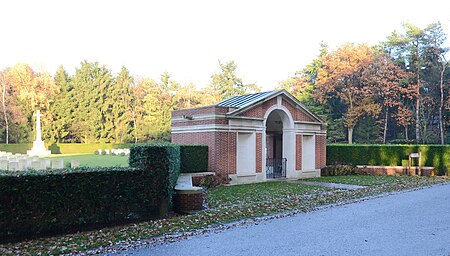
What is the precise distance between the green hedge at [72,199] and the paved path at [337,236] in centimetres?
232

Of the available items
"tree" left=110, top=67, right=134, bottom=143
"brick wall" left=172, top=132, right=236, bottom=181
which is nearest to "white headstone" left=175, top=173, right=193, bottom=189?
"brick wall" left=172, top=132, right=236, bottom=181

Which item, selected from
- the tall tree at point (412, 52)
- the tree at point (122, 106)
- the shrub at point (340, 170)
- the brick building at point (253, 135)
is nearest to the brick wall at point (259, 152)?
the brick building at point (253, 135)

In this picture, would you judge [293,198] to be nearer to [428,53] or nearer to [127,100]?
[428,53]

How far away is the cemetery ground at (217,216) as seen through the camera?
6.92 metres

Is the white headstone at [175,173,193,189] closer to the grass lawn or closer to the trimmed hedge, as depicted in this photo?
the trimmed hedge

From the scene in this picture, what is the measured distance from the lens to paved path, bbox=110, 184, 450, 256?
653 cm

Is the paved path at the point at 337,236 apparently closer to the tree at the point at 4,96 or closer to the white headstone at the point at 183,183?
the white headstone at the point at 183,183

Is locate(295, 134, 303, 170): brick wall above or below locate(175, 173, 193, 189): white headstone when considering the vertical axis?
above

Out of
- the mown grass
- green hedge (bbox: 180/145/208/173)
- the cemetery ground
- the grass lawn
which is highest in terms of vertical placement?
green hedge (bbox: 180/145/208/173)

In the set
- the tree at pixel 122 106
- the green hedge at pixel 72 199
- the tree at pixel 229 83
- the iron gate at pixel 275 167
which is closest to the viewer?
the green hedge at pixel 72 199

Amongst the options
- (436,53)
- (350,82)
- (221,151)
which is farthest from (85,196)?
(436,53)

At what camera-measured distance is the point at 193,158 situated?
16.6 meters

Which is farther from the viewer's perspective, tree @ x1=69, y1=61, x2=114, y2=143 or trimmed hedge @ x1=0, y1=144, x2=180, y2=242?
tree @ x1=69, y1=61, x2=114, y2=143

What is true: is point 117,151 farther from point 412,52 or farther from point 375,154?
point 412,52
